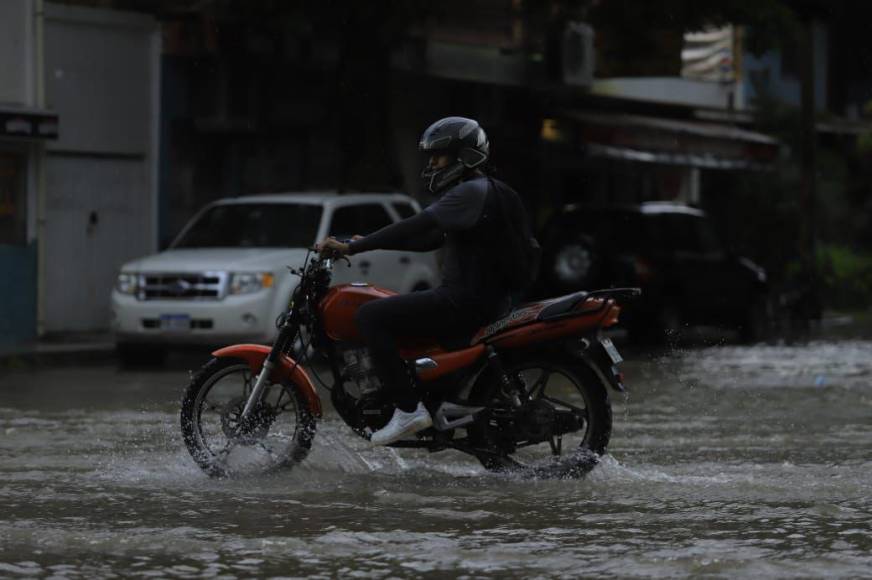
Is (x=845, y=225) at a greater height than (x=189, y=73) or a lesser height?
lesser

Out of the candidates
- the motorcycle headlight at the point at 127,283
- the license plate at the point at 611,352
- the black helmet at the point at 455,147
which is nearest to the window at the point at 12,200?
the motorcycle headlight at the point at 127,283

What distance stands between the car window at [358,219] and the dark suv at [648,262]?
3.15 meters

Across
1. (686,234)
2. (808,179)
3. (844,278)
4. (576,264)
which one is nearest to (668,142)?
(808,179)

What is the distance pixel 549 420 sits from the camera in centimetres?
982

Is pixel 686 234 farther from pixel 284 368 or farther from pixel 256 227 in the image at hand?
pixel 284 368

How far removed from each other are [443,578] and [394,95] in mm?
24074

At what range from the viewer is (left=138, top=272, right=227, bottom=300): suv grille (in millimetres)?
19016

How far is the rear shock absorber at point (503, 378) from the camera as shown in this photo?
32.1ft

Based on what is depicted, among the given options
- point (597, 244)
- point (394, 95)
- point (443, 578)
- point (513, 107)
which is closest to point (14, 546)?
point (443, 578)

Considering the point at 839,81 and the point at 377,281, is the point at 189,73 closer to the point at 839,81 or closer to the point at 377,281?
the point at 377,281

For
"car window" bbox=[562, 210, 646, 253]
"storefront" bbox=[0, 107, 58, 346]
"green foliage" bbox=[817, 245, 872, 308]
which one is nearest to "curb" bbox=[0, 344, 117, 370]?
"storefront" bbox=[0, 107, 58, 346]

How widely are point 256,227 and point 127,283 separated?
156 cm

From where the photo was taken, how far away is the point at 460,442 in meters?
9.88

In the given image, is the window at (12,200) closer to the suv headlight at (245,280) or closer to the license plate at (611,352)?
the suv headlight at (245,280)
